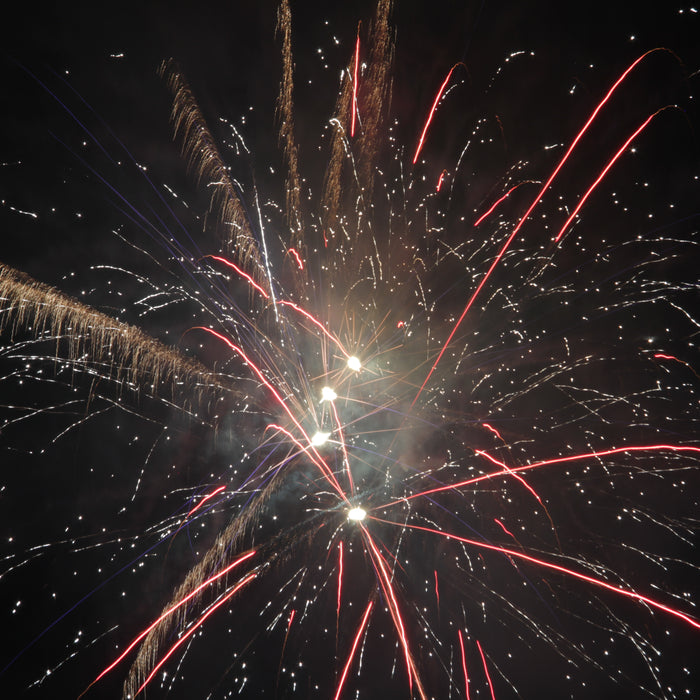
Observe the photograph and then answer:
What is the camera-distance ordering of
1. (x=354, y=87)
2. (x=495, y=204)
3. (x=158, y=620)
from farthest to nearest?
(x=495, y=204) → (x=354, y=87) → (x=158, y=620)

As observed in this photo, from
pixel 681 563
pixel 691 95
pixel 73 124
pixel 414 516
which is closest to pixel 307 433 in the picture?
pixel 414 516

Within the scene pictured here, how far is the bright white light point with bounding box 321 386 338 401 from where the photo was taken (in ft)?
11.2

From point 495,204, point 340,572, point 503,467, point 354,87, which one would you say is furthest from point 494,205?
point 340,572

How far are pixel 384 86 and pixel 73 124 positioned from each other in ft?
6.64

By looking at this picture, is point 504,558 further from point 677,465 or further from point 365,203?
point 365,203

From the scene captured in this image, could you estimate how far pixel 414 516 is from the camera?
3352 mm

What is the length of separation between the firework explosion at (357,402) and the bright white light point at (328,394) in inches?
1.2

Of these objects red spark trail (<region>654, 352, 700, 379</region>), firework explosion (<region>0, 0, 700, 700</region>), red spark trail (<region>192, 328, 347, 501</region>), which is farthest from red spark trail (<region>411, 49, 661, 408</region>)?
red spark trail (<region>654, 352, 700, 379</region>)

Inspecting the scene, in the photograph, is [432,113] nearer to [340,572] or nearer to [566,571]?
[340,572]

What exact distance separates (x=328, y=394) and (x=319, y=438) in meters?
0.37

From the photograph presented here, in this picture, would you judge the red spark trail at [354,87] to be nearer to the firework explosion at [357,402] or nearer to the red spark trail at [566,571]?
the firework explosion at [357,402]

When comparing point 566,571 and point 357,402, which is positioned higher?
point 357,402

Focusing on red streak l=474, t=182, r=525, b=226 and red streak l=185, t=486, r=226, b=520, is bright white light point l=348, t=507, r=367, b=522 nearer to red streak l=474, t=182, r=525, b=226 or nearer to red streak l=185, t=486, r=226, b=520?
red streak l=185, t=486, r=226, b=520

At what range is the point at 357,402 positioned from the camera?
3512 mm
